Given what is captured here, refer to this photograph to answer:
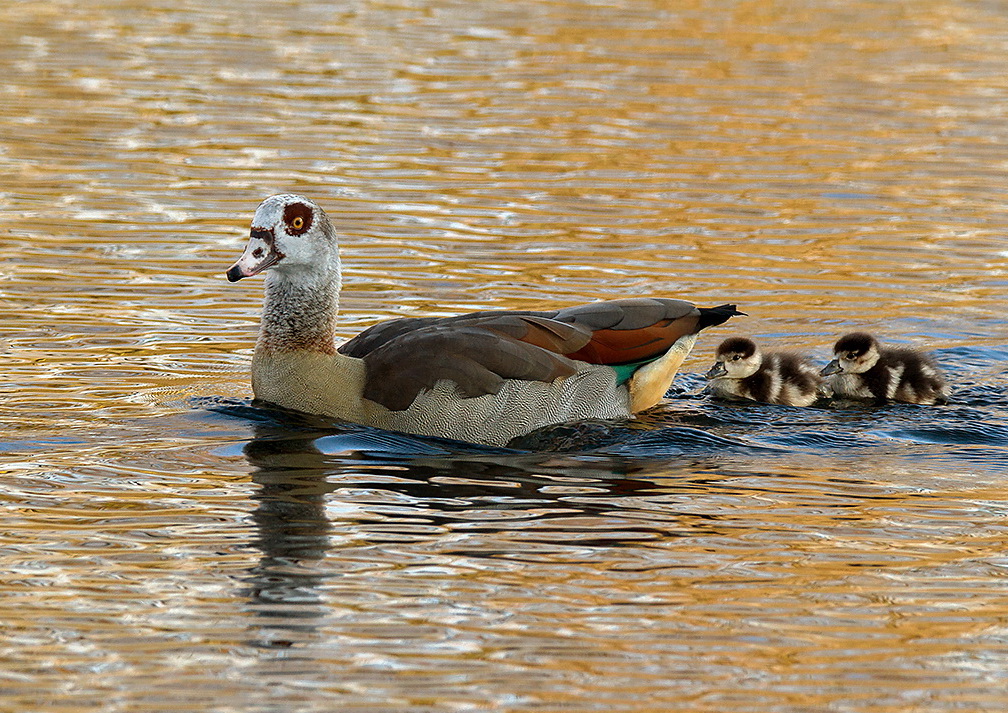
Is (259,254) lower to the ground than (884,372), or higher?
higher

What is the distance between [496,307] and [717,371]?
2248 mm

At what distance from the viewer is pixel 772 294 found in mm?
13234

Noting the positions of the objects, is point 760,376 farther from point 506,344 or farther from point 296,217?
point 296,217

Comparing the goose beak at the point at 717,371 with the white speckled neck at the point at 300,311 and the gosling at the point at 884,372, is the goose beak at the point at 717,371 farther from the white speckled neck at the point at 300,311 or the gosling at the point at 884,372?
the white speckled neck at the point at 300,311

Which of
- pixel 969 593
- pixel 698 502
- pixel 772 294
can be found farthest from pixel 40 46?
pixel 969 593

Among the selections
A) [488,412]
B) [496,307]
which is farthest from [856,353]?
[496,307]

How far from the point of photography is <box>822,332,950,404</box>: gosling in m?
10.6

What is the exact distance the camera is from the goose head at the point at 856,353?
1070 centimetres

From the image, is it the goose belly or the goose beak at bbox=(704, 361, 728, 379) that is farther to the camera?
the goose beak at bbox=(704, 361, 728, 379)

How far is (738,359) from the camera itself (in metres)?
10.6

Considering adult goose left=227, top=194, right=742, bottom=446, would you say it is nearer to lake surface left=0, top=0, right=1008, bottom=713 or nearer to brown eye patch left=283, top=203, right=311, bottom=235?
brown eye patch left=283, top=203, right=311, bottom=235

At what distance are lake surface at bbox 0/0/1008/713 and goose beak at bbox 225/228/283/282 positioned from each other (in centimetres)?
86

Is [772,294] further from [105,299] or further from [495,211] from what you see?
[105,299]

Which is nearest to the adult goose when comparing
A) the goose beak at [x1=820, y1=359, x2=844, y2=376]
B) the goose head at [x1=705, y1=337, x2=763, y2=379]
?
the goose head at [x1=705, y1=337, x2=763, y2=379]
